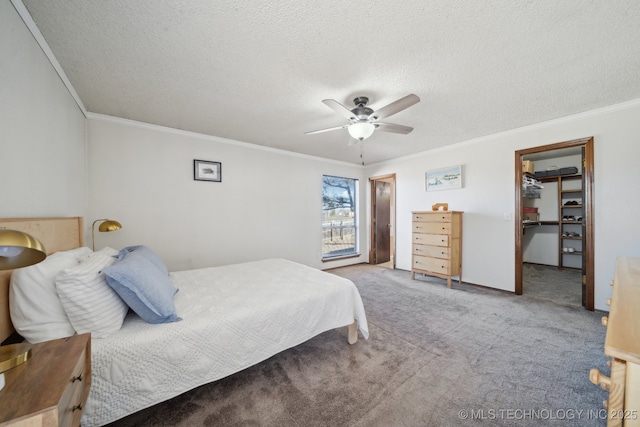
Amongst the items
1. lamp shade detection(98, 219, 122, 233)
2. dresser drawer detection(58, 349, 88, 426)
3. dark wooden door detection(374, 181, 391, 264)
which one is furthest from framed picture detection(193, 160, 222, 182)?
dark wooden door detection(374, 181, 391, 264)

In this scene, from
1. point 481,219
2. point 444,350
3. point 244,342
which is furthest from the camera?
point 481,219

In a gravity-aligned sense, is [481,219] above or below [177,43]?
below

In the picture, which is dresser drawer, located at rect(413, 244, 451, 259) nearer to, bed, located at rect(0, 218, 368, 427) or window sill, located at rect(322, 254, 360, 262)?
window sill, located at rect(322, 254, 360, 262)

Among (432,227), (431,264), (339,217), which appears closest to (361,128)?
(432,227)

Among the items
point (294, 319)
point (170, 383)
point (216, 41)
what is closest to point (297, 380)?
point (294, 319)

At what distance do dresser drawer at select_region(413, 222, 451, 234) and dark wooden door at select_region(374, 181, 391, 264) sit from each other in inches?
54.8

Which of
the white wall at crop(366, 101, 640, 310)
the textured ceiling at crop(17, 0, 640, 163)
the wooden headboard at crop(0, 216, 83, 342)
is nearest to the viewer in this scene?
the wooden headboard at crop(0, 216, 83, 342)

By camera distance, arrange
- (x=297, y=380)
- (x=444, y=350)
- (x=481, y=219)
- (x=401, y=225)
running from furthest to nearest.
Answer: (x=401, y=225), (x=481, y=219), (x=444, y=350), (x=297, y=380)

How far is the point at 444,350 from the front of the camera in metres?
2.02

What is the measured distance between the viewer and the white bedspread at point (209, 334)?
1162 millimetres

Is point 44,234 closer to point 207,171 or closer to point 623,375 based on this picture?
point 207,171

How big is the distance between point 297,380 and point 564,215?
6.51 meters

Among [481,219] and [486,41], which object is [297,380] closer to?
[486,41]

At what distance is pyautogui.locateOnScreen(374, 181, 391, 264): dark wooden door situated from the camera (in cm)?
550
